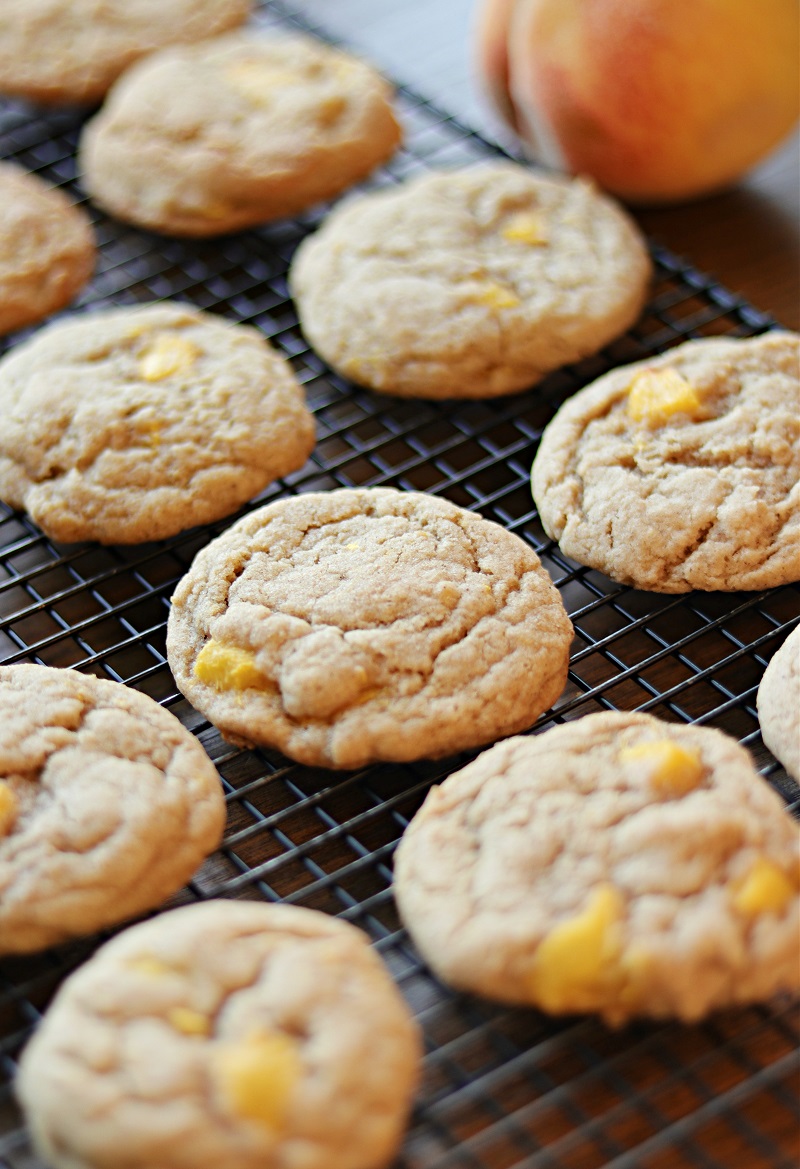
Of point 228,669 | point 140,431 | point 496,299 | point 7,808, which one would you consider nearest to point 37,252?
point 140,431

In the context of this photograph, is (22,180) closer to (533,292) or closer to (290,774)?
(533,292)

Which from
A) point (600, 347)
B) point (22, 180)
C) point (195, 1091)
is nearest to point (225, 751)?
point (195, 1091)

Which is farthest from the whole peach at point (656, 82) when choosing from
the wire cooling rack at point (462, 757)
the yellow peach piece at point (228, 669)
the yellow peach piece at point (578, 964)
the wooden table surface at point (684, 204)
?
the yellow peach piece at point (578, 964)

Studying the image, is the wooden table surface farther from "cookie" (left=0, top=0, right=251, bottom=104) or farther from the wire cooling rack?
"cookie" (left=0, top=0, right=251, bottom=104)

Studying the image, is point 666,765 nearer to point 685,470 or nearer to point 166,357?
point 685,470

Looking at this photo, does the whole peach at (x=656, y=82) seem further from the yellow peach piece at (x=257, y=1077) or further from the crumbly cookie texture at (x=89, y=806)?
the yellow peach piece at (x=257, y=1077)

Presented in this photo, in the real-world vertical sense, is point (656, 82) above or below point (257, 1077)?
→ above
